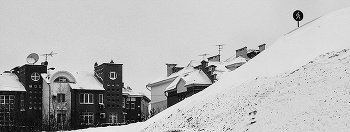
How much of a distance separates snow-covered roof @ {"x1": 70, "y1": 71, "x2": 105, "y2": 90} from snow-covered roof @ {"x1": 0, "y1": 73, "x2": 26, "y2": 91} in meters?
6.58

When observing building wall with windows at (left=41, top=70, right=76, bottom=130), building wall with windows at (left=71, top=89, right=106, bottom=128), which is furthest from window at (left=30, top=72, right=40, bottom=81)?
building wall with windows at (left=71, top=89, right=106, bottom=128)

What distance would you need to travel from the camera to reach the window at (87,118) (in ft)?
286

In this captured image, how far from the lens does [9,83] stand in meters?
86.8

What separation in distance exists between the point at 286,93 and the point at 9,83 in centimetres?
5869

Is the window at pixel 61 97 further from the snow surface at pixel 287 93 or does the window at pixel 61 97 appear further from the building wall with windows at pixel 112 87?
the snow surface at pixel 287 93

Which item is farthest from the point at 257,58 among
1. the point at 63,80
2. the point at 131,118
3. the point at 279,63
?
the point at 131,118

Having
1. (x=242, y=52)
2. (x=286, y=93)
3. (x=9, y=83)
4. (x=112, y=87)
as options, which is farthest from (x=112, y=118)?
(x=286, y=93)

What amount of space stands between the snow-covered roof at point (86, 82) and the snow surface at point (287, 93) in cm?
4900

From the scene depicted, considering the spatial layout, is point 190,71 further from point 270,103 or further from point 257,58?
point 270,103

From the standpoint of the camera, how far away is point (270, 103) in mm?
33625

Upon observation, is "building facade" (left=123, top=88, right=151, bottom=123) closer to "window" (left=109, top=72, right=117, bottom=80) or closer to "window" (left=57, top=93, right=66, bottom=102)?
"window" (left=109, top=72, right=117, bottom=80)

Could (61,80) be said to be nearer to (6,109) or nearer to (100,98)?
(100,98)

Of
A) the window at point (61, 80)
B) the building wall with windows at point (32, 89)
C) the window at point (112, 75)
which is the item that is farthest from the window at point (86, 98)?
the building wall with windows at point (32, 89)

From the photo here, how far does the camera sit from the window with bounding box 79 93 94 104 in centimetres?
8969
